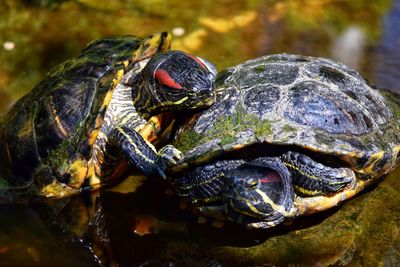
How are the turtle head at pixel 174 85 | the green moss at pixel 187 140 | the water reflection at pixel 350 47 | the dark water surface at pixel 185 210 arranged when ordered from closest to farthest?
1. the dark water surface at pixel 185 210
2. the green moss at pixel 187 140
3. the turtle head at pixel 174 85
4. the water reflection at pixel 350 47

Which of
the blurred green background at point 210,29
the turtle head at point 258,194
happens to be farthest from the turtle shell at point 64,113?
the turtle head at point 258,194

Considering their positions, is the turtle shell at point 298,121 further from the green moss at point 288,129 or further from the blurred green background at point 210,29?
the blurred green background at point 210,29

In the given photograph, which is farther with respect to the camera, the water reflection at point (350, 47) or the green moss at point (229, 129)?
the water reflection at point (350, 47)

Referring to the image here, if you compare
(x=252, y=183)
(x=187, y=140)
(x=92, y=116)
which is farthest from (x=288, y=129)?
(x=92, y=116)

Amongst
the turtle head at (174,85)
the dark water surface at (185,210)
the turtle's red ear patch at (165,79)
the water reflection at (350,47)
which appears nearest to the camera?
the dark water surface at (185,210)

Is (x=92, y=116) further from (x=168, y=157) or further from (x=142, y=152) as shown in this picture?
(x=168, y=157)

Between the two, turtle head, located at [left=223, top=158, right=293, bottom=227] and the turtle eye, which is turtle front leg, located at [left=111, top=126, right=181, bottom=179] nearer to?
turtle head, located at [left=223, top=158, right=293, bottom=227]

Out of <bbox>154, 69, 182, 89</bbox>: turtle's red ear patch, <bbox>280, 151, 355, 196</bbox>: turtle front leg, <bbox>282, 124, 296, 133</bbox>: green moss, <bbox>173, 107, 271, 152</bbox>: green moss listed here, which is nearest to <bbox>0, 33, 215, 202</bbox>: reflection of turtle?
<bbox>154, 69, 182, 89</bbox>: turtle's red ear patch
